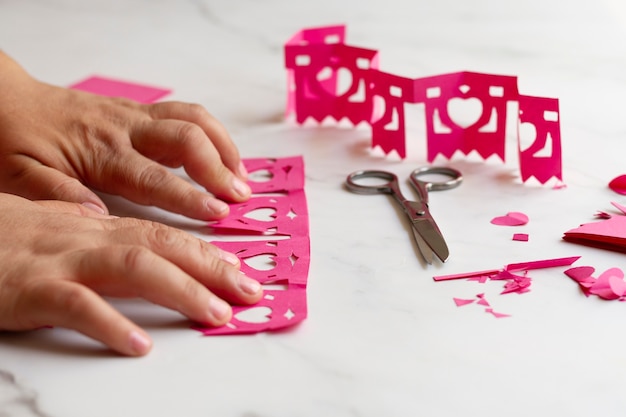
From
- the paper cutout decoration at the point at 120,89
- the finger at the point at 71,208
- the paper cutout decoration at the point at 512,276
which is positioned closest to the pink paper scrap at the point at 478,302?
the paper cutout decoration at the point at 512,276

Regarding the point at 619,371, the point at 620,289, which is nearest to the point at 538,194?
the point at 620,289

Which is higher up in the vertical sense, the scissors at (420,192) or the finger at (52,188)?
the finger at (52,188)

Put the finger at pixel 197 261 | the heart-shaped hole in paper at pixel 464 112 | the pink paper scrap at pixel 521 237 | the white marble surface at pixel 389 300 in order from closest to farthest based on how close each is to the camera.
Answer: the white marble surface at pixel 389 300 → the finger at pixel 197 261 → the pink paper scrap at pixel 521 237 → the heart-shaped hole in paper at pixel 464 112

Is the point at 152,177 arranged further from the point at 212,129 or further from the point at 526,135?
the point at 526,135

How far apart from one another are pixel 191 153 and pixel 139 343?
Answer: 349 mm

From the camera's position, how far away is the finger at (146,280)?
74 centimetres

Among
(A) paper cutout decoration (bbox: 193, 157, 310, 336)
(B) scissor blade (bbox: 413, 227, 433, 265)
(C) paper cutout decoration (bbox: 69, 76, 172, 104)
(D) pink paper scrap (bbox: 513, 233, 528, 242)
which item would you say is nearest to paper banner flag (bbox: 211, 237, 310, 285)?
(A) paper cutout decoration (bbox: 193, 157, 310, 336)

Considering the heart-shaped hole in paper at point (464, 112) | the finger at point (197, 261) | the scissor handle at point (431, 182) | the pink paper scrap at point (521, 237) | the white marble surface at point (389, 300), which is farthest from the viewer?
the heart-shaped hole in paper at point (464, 112)

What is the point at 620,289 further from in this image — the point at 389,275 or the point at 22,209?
the point at 22,209

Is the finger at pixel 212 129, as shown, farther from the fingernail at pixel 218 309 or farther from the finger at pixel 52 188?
the fingernail at pixel 218 309

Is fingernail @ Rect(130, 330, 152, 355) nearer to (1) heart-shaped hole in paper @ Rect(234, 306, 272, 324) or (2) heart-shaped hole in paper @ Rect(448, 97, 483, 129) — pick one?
(1) heart-shaped hole in paper @ Rect(234, 306, 272, 324)

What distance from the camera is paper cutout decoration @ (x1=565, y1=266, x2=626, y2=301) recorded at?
2.59 feet

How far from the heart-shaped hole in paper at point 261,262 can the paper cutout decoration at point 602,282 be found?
28 centimetres

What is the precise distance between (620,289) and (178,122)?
21.1 inches
